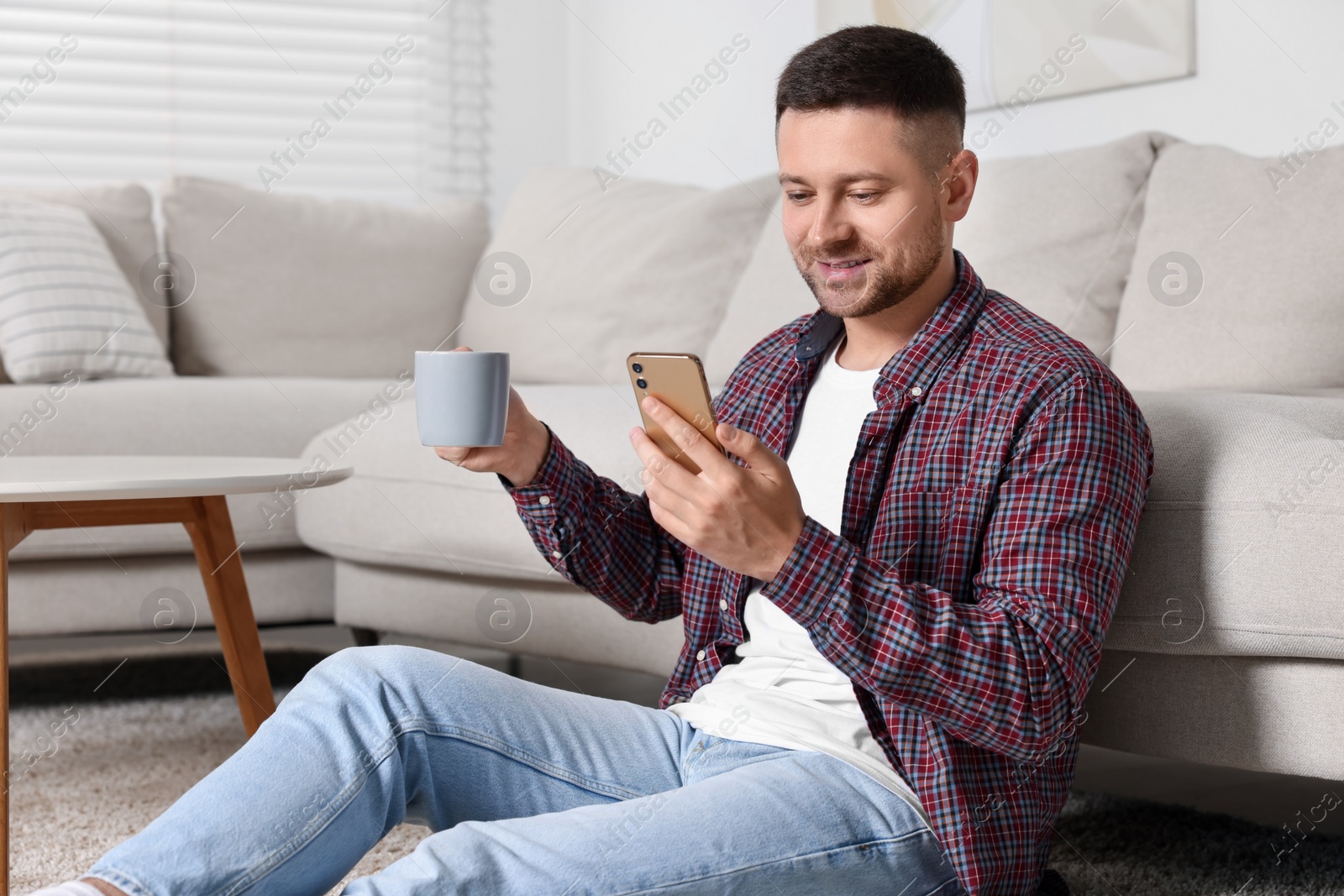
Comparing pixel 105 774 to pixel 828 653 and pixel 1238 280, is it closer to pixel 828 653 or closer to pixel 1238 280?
pixel 828 653

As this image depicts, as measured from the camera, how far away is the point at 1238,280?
5.67 ft

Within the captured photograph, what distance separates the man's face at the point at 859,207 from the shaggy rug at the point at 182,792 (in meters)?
0.65

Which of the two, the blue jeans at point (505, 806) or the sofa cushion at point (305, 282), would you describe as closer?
the blue jeans at point (505, 806)

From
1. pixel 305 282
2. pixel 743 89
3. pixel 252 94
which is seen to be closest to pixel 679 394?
pixel 305 282

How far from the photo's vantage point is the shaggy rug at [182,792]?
131 centimetres

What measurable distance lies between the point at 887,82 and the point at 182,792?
1.22 meters

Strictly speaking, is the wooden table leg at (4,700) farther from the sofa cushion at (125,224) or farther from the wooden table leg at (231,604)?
the sofa cushion at (125,224)

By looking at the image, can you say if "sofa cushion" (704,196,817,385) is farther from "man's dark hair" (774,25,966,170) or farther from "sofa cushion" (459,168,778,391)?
"man's dark hair" (774,25,966,170)

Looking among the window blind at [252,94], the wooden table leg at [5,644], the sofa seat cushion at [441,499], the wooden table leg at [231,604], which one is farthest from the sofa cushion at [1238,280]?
the window blind at [252,94]

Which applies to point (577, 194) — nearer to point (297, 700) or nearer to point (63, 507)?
point (63, 507)

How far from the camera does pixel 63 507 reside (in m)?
1.43

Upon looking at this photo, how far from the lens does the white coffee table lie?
126cm

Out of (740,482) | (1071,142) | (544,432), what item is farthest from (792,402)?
(1071,142)

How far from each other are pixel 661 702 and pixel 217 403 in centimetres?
131
